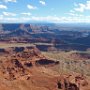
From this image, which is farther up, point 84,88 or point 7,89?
point 7,89

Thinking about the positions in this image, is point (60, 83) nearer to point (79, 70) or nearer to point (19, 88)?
point (19, 88)

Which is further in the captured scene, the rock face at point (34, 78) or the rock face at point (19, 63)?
the rock face at point (19, 63)

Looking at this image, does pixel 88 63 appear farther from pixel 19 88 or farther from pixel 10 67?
pixel 19 88

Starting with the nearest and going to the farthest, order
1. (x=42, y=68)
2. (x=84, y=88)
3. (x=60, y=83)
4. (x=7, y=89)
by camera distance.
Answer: (x=7, y=89) < (x=60, y=83) < (x=84, y=88) < (x=42, y=68)

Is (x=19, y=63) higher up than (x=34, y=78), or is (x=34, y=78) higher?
(x=34, y=78)

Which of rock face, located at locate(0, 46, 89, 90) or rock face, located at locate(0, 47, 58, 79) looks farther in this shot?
rock face, located at locate(0, 47, 58, 79)

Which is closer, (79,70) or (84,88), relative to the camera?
(84,88)

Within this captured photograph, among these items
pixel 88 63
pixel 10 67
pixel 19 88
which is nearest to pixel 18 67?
pixel 10 67

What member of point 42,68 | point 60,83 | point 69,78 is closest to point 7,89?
point 60,83

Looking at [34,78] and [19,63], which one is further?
[19,63]

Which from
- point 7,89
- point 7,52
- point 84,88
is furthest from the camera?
point 7,52
